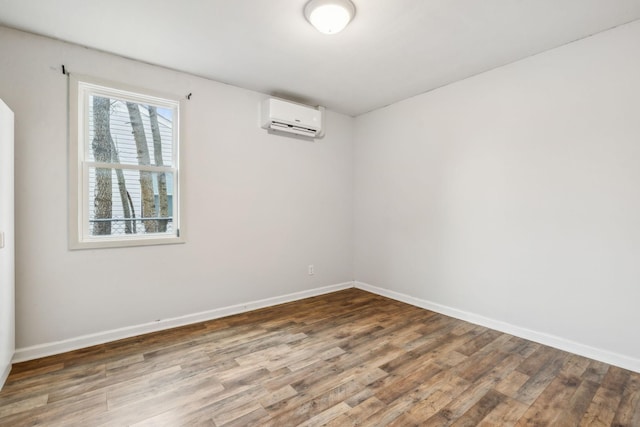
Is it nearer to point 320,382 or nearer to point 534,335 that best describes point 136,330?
point 320,382

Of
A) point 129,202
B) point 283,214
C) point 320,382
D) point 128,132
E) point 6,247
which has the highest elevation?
point 128,132

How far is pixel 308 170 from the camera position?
401 centimetres

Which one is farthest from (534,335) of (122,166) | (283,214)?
(122,166)

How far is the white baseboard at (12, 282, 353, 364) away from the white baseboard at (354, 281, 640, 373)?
1.50 m

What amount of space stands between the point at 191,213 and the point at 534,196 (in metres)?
3.27

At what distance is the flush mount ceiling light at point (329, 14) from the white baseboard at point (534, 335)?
2974 mm

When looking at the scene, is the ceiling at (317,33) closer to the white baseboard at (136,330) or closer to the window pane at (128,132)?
the window pane at (128,132)

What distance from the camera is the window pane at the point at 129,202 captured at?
2693 millimetres

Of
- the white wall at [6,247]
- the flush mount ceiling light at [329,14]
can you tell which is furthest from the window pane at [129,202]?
the flush mount ceiling light at [329,14]

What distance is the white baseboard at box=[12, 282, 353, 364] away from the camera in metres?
2.37

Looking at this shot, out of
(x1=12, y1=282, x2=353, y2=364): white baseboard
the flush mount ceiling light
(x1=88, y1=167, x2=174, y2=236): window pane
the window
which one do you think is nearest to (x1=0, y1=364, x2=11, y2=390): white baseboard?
(x1=12, y1=282, x2=353, y2=364): white baseboard

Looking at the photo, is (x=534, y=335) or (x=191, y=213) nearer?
(x=534, y=335)

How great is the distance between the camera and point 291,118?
11.8ft

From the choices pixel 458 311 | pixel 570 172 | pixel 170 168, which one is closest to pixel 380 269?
pixel 458 311
